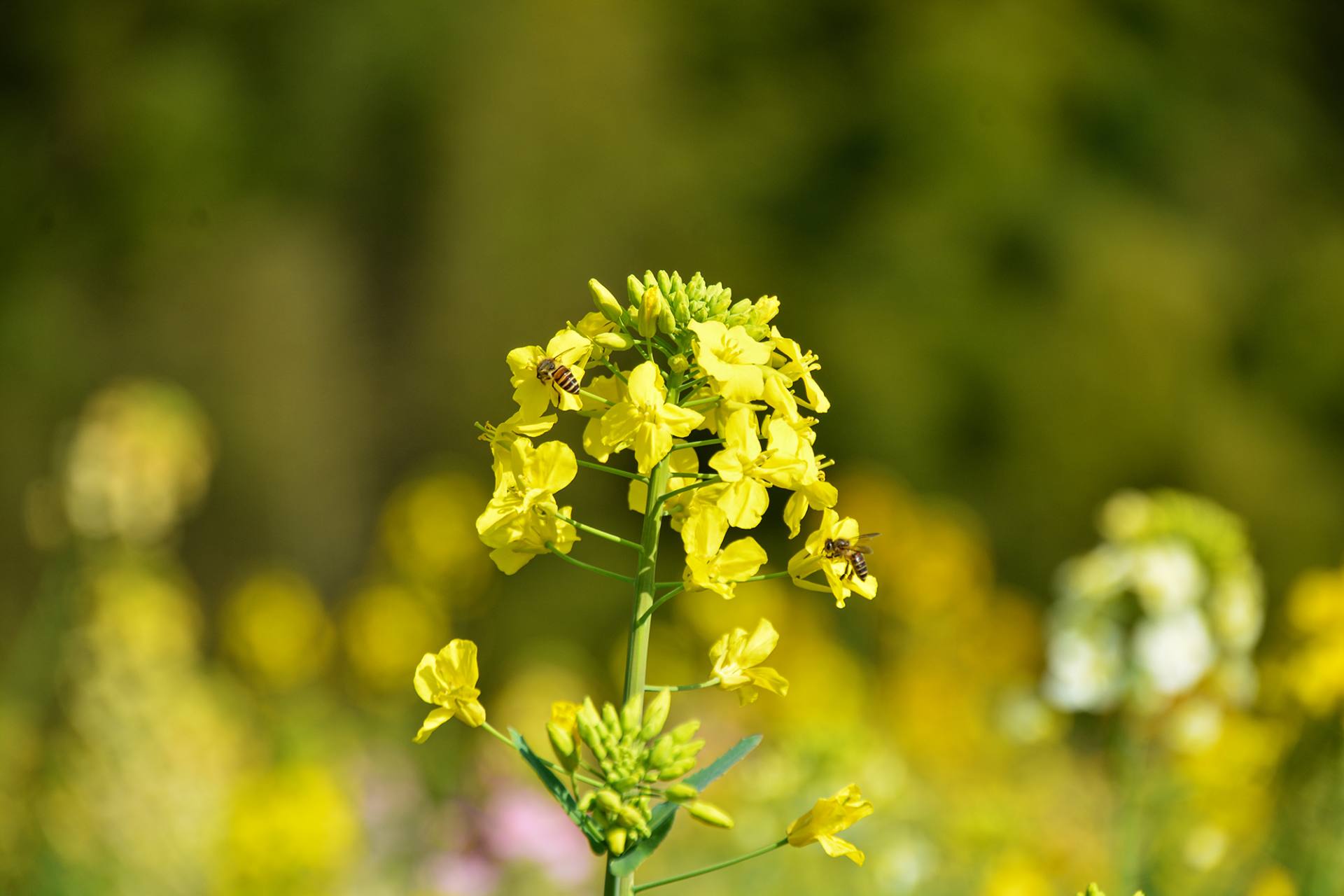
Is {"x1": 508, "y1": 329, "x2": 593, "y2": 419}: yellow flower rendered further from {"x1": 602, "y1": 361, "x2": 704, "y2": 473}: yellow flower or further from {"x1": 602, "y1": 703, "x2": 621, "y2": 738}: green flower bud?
{"x1": 602, "y1": 703, "x2": 621, "y2": 738}: green flower bud

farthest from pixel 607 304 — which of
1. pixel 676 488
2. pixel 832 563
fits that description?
pixel 832 563

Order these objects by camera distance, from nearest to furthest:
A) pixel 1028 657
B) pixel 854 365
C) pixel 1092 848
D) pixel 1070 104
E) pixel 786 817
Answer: pixel 786 817
pixel 1092 848
pixel 1028 657
pixel 854 365
pixel 1070 104

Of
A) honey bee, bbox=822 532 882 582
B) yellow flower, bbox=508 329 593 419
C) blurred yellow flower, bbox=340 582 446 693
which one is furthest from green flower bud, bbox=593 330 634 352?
blurred yellow flower, bbox=340 582 446 693

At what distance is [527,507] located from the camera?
0.97 metres

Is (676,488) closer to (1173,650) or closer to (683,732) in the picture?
(683,732)

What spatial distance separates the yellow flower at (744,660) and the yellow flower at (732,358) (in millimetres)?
198

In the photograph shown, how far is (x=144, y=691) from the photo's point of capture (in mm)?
3152

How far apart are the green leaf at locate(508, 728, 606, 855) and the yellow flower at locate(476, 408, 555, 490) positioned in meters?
0.22

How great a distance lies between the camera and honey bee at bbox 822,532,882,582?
99 cm

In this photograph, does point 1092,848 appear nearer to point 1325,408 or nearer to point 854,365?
point 854,365

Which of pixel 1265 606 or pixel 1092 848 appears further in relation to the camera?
pixel 1265 606

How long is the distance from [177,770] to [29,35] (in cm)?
416

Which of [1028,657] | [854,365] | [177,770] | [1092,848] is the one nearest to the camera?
[1092,848]

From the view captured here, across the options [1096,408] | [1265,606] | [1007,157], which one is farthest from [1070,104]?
[1265,606]
